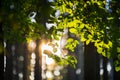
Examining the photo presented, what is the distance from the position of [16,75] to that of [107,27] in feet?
117

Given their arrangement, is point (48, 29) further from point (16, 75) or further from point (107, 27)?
point (16, 75)

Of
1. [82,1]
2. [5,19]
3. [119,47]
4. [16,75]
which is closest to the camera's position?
[5,19]

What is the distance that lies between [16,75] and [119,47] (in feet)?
117

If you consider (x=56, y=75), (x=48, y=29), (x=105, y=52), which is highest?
(x=48, y=29)

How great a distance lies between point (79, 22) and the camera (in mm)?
5227

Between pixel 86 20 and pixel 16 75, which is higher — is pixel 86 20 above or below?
above

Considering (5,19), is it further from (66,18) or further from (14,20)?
(66,18)

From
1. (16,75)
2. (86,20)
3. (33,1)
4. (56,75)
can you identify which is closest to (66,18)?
(86,20)

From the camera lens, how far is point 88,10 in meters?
5.13

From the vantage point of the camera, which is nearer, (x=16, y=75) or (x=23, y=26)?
(x=23, y=26)

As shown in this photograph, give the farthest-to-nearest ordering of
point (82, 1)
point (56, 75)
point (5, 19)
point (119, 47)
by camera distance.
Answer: point (56, 75), point (82, 1), point (119, 47), point (5, 19)

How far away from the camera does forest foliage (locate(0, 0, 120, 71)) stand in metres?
4.90

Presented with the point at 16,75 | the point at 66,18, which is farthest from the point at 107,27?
the point at 16,75

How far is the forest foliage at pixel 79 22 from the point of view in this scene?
4.90 m
